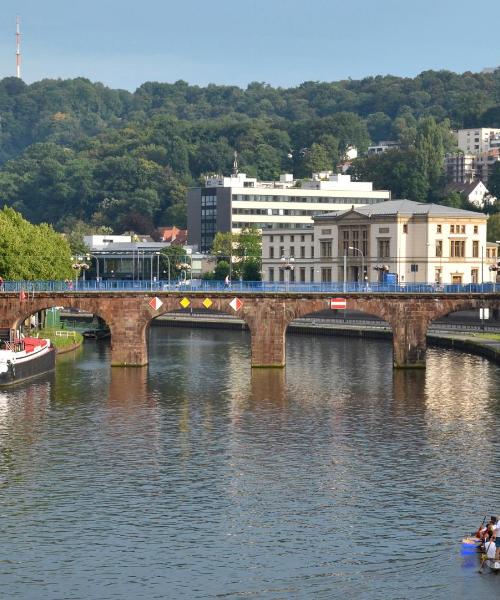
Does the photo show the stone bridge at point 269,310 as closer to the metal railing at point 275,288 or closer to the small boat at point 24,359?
the metal railing at point 275,288

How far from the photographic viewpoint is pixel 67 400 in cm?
13400

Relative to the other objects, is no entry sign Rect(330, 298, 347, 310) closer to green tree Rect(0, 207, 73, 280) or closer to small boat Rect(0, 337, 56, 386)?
small boat Rect(0, 337, 56, 386)

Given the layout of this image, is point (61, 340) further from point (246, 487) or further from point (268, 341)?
point (246, 487)

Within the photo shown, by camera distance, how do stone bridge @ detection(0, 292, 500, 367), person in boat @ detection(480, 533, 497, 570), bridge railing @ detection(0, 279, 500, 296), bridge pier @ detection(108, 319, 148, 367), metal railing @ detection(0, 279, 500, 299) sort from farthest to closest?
1. bridge pier @ detection(108, 319, 148, 367)
2. bridge railing @ detection(0, 279, 500, 296)
3. metal railing @ detection(0, 279, 500, 299)
4. stone bridge @ detection(0, 292, 500, 367)
5. person in boat @ detection(480, 533, 497, 570)

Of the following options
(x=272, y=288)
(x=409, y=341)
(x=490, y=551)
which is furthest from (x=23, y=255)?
(x=490, y=551)

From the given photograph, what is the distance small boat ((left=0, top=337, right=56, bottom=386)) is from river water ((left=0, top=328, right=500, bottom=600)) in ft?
11.1

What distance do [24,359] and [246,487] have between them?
61.9 m

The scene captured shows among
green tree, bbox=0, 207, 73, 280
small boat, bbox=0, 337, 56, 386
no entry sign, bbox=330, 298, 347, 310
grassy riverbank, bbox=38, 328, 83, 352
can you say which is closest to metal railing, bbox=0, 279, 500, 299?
no entry sign, bbox=330, 298, 347, 310

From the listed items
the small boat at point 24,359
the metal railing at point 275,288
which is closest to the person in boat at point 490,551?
the small boat at point 24,359

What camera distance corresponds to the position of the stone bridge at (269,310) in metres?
155

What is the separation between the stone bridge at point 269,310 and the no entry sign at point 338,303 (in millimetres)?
599

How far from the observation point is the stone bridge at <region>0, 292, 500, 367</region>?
510 ft

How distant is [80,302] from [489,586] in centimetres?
9527

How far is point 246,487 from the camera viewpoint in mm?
92812
